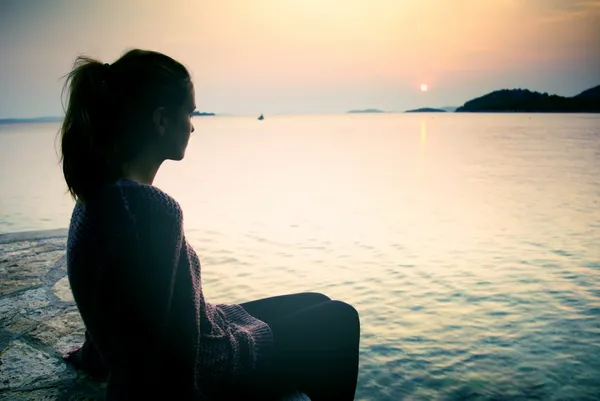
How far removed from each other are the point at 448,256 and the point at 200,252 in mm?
4295

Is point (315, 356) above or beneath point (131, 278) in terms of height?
beneath

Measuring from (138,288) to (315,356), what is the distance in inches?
36.8

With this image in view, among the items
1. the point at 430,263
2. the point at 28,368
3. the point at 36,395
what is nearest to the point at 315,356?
the point at 36,395

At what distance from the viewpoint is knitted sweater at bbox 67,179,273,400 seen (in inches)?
68.3

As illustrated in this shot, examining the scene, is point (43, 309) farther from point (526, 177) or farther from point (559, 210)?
point (526, 177)

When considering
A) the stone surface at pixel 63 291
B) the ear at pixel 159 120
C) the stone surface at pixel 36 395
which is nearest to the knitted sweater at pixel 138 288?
the ear at pixel 159 120

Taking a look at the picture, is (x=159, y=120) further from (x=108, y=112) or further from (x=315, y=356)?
(x=315, y=356)

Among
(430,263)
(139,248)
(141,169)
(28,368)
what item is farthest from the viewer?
(430,263)

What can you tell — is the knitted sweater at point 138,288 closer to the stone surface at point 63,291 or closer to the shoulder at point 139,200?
the shoulder at point 139,200

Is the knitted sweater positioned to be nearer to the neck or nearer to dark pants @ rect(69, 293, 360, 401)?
the neck

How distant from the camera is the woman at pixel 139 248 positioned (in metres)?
1.75

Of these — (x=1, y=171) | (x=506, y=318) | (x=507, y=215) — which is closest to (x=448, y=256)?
(x=506, y=318)

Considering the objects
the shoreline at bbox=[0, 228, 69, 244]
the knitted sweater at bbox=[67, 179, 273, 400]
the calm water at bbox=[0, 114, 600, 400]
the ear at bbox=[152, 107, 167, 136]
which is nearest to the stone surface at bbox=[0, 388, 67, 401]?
the knitted sweater at bbox=[67, 179, 273, 400]

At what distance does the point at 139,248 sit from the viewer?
1732 millimetres
